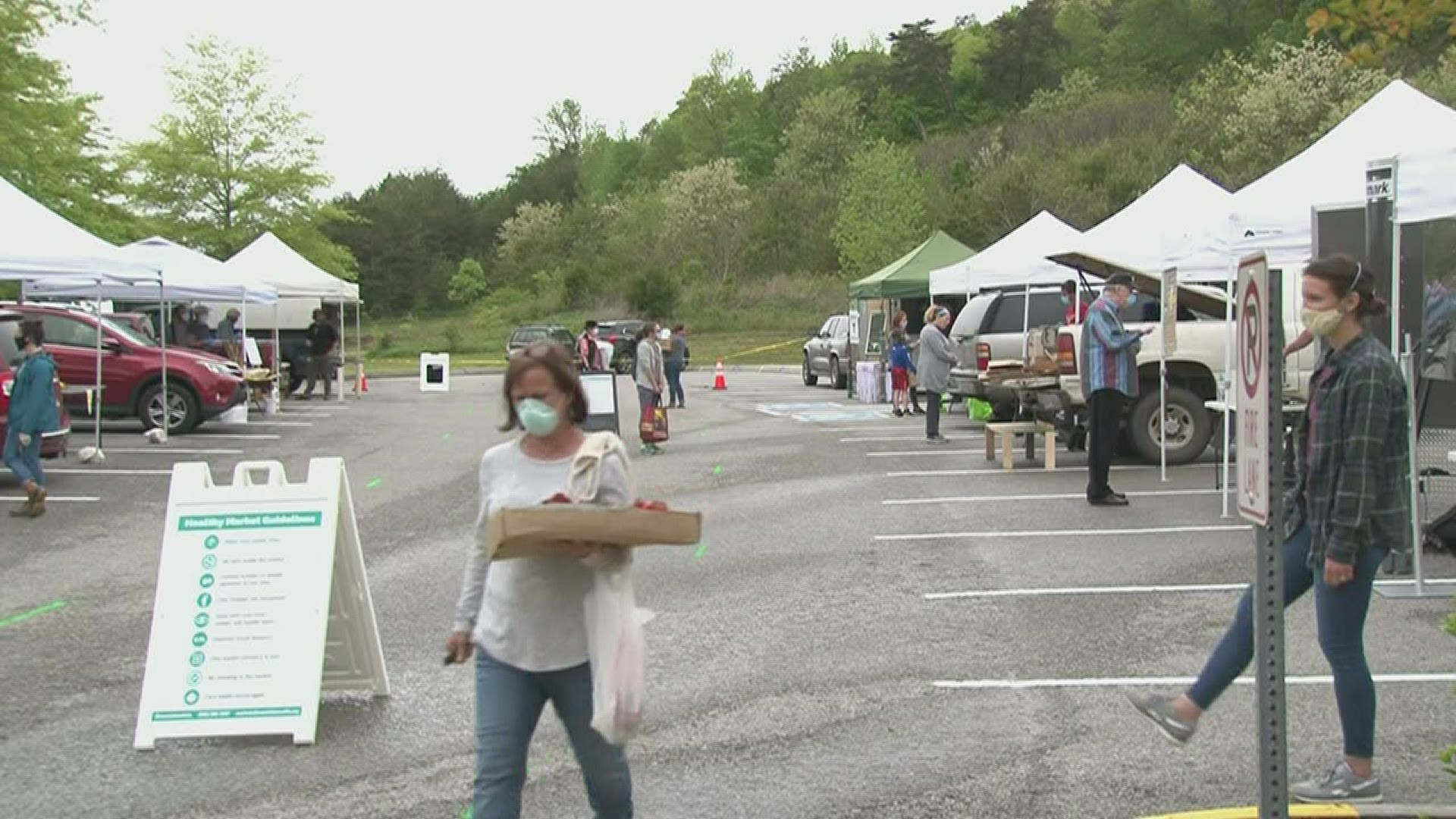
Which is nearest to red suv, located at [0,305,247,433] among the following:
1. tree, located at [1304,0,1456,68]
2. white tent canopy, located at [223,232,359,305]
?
white tent canopy, located at [223,232,359,305]

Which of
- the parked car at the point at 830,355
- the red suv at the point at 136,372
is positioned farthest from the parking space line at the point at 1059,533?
the parked car at the point at 830,355

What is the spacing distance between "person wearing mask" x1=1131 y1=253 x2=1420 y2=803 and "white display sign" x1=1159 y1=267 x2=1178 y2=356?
7459mm

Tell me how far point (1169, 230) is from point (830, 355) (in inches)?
799

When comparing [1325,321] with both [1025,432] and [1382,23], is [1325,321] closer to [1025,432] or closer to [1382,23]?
[1382,23]

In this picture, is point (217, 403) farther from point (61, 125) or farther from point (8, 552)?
point (61, 125)

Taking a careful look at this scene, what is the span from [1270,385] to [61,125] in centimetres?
3230

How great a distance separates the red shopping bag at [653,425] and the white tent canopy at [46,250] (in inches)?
245

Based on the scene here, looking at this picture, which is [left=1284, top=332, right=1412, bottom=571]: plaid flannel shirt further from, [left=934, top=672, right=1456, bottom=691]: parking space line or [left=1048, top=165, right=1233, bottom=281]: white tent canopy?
[left=1048, top=165, right=1233, bottom=281]: white tent canopy

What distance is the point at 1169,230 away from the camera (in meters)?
12.5

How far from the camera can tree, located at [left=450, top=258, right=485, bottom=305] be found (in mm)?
91938

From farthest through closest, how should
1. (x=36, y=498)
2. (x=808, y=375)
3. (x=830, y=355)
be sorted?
1. (x=808, y=375)
2. (x=830, y=355)
3. (x=36, y=498)

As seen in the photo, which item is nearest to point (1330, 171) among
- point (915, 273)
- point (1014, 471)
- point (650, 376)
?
point (1014, 471)

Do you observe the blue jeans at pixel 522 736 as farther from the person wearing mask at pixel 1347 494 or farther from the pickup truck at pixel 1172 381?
the pickup truck at pixel 1172 381

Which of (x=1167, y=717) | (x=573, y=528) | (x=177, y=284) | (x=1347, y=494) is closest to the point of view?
(x=573, y=528)
